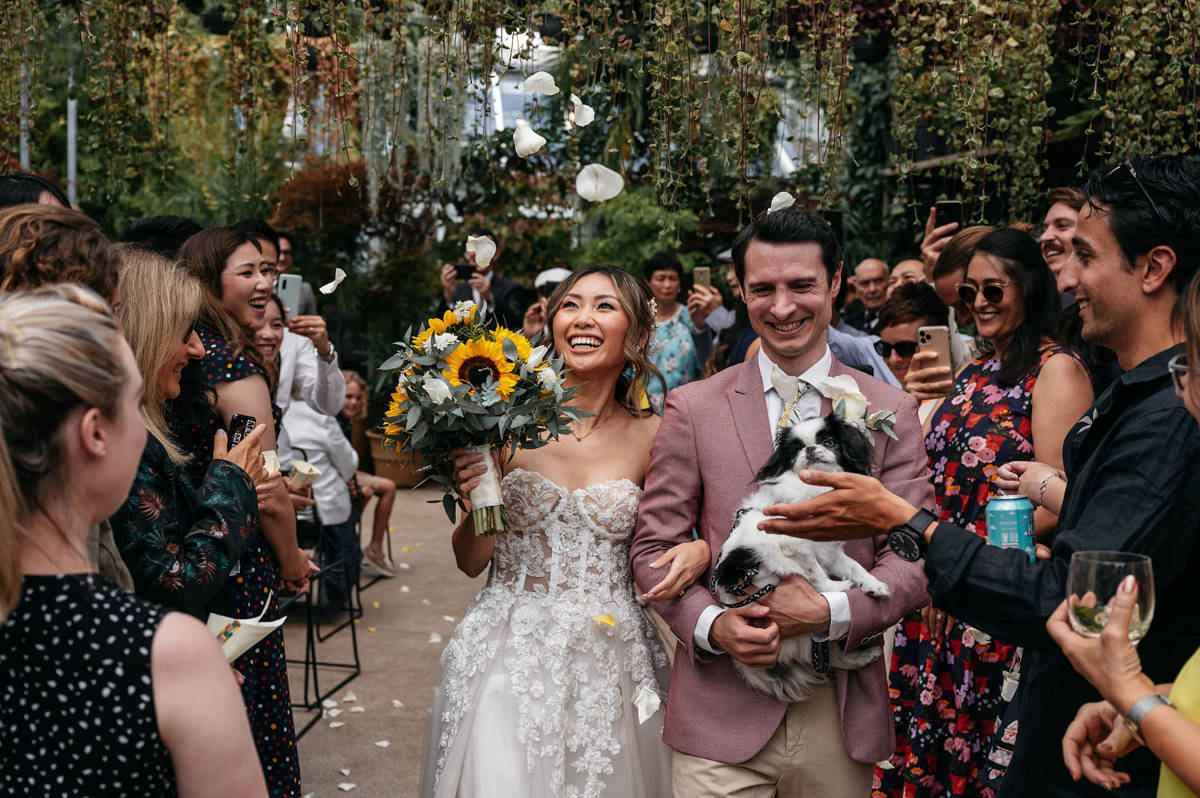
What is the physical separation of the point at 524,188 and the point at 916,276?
516 centimetres

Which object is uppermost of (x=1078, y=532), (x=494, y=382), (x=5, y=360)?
(x=5, y=360)

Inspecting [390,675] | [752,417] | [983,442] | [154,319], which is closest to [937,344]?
[983,442]

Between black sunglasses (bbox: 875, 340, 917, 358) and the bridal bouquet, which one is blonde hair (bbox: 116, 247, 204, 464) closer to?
the bridal bouquet

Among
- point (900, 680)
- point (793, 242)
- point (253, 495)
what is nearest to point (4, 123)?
point (253, 495)

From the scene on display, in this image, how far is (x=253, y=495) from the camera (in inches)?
93.8

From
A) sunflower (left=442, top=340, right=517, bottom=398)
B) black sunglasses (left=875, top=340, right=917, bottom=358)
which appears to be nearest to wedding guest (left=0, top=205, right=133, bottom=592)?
sunflower (left=442, top=340, right=517, bottom=398)

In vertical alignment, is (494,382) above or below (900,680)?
above

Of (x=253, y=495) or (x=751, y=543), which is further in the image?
(x=253, y=495)

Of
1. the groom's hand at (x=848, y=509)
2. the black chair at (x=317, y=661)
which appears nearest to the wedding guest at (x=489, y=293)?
the black chair at (x=317, y=661)

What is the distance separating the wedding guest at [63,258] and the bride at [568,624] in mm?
995

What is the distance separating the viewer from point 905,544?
184 cm

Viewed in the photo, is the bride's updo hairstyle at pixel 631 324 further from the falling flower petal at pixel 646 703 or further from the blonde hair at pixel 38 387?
the blonde hair at pixel 38 387

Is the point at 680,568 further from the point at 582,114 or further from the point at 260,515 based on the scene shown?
the point at 582,114

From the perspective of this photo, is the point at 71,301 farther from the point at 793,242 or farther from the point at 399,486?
the point at 399,486
